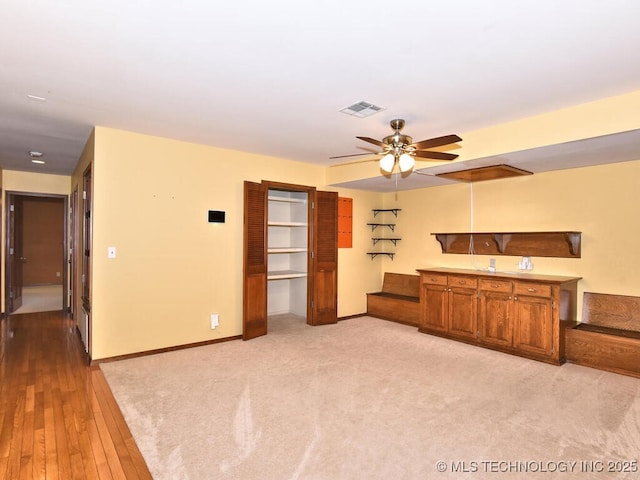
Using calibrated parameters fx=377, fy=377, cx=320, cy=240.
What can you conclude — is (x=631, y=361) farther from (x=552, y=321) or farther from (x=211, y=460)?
(x=211, y=460)

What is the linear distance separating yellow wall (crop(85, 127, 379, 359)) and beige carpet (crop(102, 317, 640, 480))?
1.30 ft

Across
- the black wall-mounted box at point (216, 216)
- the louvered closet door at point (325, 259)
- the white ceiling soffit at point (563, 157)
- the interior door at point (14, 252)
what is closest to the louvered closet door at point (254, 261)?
the black wall-mounted box at point (216, 216)

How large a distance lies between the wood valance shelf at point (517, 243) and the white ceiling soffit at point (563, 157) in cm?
83

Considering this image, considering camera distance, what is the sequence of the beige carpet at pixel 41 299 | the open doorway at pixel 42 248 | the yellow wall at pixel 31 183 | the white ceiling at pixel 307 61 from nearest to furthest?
the white ceiling at pixel 307 61 → the yellow wall at pixel 31 183 → the beige carpet at pixel 41 299 → the open doorway at pixel 42 248

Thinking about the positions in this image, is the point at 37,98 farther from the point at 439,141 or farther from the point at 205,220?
the point at 439,141

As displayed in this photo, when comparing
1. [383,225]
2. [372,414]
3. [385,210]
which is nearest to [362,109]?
[372,414]

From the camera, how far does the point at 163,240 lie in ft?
14.3

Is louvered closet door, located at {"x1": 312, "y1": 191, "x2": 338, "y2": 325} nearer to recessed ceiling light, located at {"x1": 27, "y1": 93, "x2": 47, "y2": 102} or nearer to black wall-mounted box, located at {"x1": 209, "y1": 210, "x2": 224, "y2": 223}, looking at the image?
black wall-mounted box, located at {"x1": 209, "y1": 210, "x2": 224, "y2": 223}

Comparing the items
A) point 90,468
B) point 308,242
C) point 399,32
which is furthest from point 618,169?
point 90,468

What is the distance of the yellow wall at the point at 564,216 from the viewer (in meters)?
4.14

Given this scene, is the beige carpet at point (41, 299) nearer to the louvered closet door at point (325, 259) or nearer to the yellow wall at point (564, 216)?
the louvered closet door at point (325, 259)

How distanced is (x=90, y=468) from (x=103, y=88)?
260 cm

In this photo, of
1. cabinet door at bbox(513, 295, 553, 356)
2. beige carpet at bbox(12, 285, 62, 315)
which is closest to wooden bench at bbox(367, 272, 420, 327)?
cabinet door at bbox(513, 295, 553, 356)

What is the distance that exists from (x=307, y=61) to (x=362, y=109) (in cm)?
96
